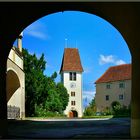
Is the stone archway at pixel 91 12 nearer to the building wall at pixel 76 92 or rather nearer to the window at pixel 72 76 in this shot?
the building wall at pixel 76 92

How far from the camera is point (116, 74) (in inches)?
4033

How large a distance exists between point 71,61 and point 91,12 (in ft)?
327

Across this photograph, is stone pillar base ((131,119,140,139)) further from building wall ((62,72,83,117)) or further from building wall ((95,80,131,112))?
building wall ((62,72,83,117))

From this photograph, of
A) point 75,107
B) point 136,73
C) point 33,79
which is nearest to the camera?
point 136,73

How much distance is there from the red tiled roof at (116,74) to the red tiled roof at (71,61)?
917 centimetres

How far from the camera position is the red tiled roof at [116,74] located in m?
98.8

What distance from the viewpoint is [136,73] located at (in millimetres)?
13859

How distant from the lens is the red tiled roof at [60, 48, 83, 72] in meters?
113

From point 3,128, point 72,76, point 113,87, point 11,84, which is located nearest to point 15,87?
point 11,84

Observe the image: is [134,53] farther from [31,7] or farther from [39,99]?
[39,99]

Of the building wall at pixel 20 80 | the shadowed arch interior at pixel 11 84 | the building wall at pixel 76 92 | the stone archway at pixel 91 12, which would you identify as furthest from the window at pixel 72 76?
the stone archway at pixel 91 12

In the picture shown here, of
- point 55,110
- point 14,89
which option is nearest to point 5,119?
point 14,89

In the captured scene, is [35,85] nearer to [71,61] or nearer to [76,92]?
[76,92]

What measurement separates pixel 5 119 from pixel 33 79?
41361mm
